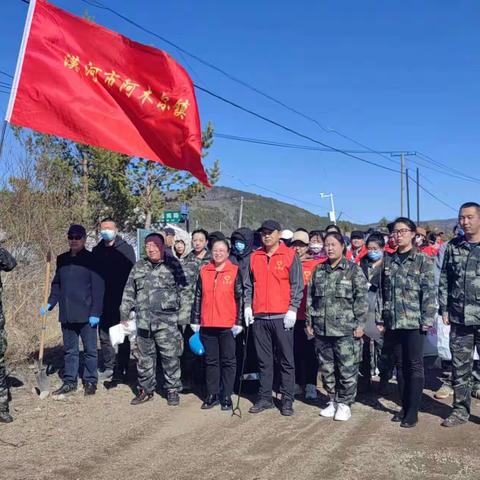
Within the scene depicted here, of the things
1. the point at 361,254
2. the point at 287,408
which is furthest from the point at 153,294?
the point at 361,254

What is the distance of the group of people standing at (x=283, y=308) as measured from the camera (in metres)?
5.13

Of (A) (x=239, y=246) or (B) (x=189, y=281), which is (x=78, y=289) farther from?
(A) (x=239, y=246)

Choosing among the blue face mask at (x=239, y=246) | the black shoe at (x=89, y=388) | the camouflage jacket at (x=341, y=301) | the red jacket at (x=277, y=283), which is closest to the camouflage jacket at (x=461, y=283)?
the camouflage jacket at (x=341, y=301)

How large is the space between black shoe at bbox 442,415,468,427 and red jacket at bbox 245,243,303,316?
1801mm

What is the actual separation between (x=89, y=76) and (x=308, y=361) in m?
4.01

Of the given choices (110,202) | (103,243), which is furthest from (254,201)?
(103,243)

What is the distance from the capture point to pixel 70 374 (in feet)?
20.7

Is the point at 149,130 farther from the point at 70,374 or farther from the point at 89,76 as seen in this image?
the point at 70,374

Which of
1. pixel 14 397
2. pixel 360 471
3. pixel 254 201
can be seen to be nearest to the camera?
pixel 360 471

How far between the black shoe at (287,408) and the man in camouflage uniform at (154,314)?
1.25 meters

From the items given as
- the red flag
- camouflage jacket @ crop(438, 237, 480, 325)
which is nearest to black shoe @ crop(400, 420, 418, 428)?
camouflage jacket @ crop(438, 237, 480, 325)

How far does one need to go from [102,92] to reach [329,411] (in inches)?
161

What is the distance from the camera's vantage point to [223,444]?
4.70m

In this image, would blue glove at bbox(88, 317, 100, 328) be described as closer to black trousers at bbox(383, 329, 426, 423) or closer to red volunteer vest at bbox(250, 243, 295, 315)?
red volunteer vest at bbox(250, 243, 295, 315)
